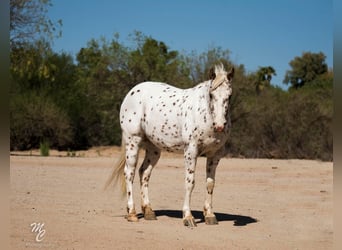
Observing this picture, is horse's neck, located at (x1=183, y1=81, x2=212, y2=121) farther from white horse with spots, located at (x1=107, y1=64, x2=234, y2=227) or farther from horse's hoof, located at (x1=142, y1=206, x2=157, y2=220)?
horse's hoof, located at (x1=142, y1=206, x2=157, y2=220)

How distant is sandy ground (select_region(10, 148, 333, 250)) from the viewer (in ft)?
26.7

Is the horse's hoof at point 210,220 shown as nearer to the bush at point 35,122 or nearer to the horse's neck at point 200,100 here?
the horse's neck at point 200,100

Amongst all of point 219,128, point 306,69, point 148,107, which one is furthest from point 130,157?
point 306,69

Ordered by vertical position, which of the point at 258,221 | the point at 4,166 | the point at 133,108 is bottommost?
the point at 258,221

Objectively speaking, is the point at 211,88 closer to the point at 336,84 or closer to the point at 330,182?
the point at 336,84

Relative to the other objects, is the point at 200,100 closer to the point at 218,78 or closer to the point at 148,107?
the point at 218,78

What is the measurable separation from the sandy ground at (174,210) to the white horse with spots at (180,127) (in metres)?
0.63

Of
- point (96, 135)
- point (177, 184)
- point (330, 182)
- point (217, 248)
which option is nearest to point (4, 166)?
point (217, 248)

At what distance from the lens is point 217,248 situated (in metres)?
7.73

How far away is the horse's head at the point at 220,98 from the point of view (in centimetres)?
904

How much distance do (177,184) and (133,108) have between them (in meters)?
5.33

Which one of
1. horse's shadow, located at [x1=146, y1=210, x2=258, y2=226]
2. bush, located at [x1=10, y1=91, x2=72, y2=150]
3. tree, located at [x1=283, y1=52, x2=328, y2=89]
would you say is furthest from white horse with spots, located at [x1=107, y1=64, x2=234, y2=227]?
tree, located at [x1=283, y1=52, x2=328, y2=89]

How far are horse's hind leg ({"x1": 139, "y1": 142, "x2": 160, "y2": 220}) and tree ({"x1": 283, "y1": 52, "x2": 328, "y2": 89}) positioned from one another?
37.4 metres

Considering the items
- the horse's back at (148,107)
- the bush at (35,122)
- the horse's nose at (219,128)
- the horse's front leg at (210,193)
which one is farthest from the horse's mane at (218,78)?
the bush at (35,122)
